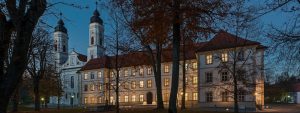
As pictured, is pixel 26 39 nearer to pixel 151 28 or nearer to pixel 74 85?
pixel 151 28

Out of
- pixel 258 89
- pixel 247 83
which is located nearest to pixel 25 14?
pixel 247 83

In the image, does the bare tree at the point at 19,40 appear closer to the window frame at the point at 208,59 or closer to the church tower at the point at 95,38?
the window frame at the point at 208,59

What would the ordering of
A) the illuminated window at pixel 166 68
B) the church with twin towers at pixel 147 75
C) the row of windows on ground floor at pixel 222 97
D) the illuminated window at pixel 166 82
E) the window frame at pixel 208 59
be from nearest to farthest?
the church with twin towers at pixel 147 75, the row of windows on ground floor at pixel 222 97, the window frame at pixel 208 59, the illuminated window at pixel 166 82, the illuminated window at pixel 166 68

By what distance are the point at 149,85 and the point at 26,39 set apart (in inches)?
2833

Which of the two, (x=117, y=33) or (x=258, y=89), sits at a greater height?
(x=117, y=33)

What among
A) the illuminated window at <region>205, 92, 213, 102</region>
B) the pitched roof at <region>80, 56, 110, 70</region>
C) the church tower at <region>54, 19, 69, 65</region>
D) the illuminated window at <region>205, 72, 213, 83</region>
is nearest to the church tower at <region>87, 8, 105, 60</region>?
the church tower at <region>54, 19, 69, 65</region>

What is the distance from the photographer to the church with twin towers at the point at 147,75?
47750 mm

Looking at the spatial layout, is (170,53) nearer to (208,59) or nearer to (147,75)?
(208,59)

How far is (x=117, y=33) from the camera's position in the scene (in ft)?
121

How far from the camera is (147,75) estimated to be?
266ft

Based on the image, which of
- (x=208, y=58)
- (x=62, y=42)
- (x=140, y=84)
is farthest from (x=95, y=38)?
(x=208, y=58)

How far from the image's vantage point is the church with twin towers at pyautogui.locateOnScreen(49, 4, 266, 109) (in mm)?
47750

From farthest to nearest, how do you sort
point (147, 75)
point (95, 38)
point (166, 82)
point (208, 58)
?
point (95, 38), point (147, 75), point (166, 82), point (208, 58)

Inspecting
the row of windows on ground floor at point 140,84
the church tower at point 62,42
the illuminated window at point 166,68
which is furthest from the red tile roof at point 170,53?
the church tower at point 62,42
